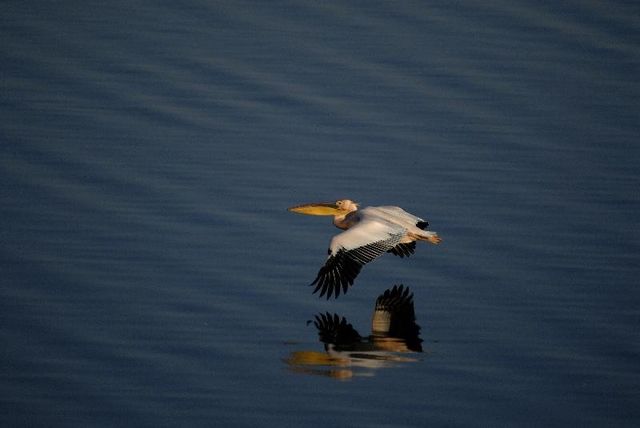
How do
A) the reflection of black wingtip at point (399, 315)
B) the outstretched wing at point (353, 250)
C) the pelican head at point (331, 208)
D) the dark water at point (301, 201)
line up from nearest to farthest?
the dark water at point (301, 201), the reflection of black wingtip at point (399, 315), the outstretched wing at point (353, 250), the pelican head at point (331, 208)

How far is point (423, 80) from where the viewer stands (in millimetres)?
13383

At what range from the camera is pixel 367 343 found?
8.20m

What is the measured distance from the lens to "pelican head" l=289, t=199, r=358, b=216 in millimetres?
10273

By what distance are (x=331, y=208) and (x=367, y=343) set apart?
7.43 feet

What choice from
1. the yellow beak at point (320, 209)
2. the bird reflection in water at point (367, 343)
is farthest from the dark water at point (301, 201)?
the yellow beak at point (320, 209)

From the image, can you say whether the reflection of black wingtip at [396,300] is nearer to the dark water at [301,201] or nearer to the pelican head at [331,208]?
the dark water at [301,201]

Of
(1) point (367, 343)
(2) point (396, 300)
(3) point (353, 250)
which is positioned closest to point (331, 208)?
(3) point (353, 250)

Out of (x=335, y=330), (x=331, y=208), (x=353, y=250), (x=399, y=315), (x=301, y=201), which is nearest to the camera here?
(x=335, y=330)

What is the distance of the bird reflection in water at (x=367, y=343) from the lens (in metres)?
7.79

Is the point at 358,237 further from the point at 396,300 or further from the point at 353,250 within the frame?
the point at 396,300

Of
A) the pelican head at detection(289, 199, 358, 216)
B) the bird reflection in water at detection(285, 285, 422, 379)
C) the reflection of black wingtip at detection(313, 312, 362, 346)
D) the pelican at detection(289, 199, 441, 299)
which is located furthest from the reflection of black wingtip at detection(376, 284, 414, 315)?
the pelican head at detection(289, 199, 358, 216)

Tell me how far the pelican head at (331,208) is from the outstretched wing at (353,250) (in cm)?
51

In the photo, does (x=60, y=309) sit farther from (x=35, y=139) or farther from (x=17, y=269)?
(x=35, y=139)

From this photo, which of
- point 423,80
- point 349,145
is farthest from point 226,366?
point 423,80
